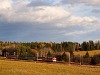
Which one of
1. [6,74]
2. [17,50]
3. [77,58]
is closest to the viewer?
[6,74]

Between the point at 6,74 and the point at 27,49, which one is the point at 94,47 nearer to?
the point at 27,49

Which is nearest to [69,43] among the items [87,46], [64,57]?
[87,46]

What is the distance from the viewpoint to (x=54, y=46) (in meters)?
128

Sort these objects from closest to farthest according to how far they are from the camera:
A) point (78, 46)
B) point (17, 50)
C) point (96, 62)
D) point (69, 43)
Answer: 1. point (96, 62)
2. point (17, 50)
3. point (78, 46)
4. point (69, 43)

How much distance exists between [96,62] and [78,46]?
61.5 metres

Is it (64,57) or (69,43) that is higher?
(69,43)

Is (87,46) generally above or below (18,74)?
above

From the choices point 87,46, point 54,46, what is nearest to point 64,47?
point 54,46

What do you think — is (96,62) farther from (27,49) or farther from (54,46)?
(54,46)

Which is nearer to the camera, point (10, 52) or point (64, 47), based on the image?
point (10, 52)

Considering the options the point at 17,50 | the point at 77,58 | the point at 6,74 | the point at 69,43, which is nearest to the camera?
the point at 6,74

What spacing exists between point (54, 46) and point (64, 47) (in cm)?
569

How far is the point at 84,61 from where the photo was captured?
64.6m

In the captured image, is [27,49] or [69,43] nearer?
[27,49]
